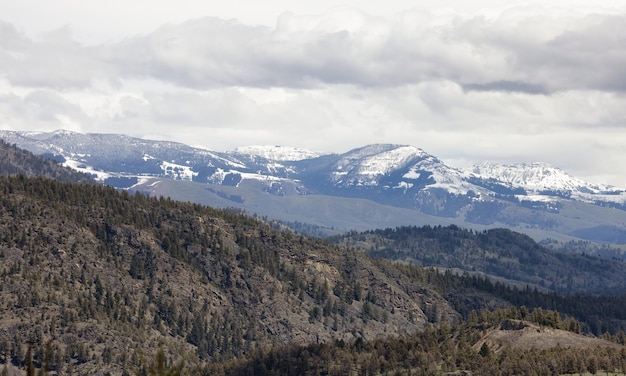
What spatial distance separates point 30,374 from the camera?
86812mm

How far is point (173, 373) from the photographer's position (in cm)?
8250

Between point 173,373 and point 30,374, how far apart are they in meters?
14.4
